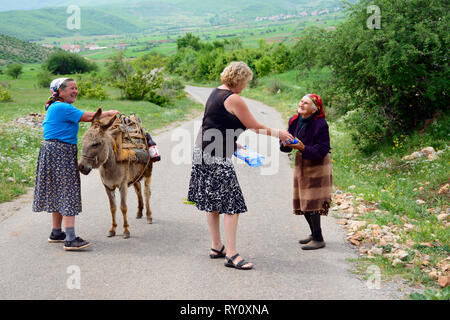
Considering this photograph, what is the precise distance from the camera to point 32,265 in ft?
18.0

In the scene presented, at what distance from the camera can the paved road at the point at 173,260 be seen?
4.73 meters

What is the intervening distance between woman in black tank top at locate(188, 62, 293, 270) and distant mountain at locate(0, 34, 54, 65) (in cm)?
6296

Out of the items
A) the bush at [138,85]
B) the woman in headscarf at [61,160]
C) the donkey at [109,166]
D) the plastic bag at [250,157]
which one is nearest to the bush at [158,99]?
the bush at [138,85]

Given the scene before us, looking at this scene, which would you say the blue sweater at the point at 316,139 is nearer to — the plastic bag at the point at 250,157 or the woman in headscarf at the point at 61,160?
the plastic bag at the point at 250,157

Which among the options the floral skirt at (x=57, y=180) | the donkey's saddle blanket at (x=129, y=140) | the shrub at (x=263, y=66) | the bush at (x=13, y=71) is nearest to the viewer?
the floral skirt at (x=57, y=180)

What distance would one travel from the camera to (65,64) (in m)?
56.0

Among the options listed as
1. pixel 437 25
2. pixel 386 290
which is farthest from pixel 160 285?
pixel 437 25

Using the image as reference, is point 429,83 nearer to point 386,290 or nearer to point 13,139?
point 386,290

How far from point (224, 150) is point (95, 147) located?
1817mm

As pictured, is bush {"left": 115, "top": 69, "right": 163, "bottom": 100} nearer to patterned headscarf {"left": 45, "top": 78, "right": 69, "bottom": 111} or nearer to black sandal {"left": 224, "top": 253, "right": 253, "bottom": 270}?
patterned headscarf {"left": 45, "top": 78, "right": 69, "bottom": 111}

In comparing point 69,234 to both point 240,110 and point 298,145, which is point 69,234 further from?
point 298,145

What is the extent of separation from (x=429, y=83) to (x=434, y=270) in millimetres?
6480

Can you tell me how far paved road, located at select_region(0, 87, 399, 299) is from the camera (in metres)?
4.73

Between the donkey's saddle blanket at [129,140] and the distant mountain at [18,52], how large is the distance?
2385 inches
